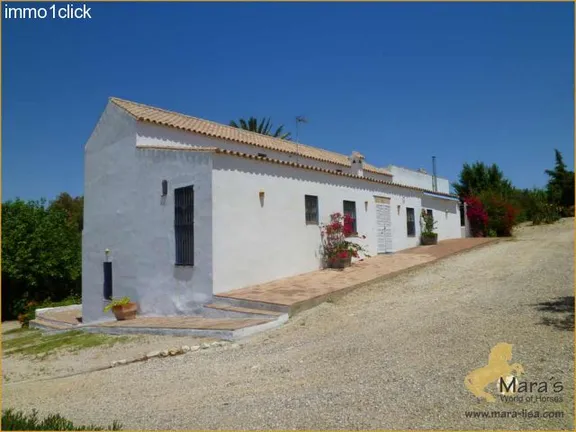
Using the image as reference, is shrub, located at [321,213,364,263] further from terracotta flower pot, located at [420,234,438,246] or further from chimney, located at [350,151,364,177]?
terracotta flower pot, located at [420,234,438,246]

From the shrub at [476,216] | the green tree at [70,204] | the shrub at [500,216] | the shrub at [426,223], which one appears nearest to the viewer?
the shrub at [426,223]

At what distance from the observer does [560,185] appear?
30.5 m

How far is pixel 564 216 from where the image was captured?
29.1 m

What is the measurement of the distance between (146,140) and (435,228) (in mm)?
14840

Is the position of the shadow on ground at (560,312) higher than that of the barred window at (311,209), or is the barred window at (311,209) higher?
the barred window at (311,209)

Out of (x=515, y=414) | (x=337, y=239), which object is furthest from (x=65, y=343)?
(x=515, y=414)

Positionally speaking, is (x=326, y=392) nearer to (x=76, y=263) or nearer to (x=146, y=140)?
(x=146, y=140)

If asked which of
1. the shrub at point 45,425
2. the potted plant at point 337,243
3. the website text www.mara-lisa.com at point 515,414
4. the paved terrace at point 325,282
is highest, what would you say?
the potted plant at point 337,243

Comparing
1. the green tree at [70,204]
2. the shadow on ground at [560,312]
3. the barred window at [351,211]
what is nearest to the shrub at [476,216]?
the barred window at [351,211]

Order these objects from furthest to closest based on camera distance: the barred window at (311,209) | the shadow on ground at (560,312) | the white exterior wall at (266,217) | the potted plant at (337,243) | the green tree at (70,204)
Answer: the green tree at (70,204) < the potted plant at (337,243) < the barred window at (311,209) < the white exterior wall at (266,217) < the shadow on ground at (560,312)

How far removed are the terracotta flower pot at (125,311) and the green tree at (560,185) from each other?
28.8 metres

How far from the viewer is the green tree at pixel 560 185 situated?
29672 mm

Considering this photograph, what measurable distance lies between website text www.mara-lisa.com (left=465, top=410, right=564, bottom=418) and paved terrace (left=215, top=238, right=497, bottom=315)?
5554mm

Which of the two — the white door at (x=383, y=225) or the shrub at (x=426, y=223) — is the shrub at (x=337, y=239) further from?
the shrub at (x=426, y=223)
